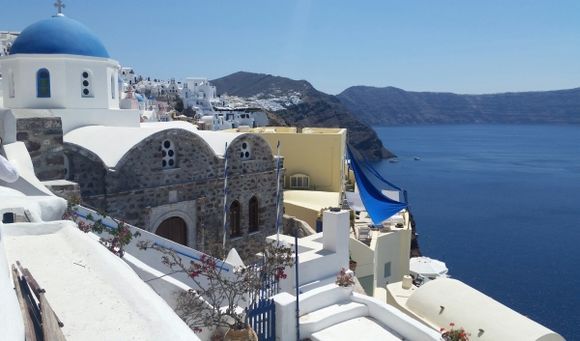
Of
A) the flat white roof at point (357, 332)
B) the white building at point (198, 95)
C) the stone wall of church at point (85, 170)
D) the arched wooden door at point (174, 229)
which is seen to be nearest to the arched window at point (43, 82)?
the stone wall of church at point (85, 170)

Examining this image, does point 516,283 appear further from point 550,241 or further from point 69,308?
point 69,308

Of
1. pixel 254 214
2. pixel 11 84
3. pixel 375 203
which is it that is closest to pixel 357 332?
pixel 254 214

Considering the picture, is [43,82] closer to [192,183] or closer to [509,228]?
[192,183]

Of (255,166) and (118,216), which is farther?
(255,166)

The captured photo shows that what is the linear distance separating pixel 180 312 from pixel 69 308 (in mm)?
2640

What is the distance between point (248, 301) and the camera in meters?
6.14

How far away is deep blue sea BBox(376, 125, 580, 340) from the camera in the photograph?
27.7 metres

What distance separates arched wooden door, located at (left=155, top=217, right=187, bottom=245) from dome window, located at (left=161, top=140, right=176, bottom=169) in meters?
1.23

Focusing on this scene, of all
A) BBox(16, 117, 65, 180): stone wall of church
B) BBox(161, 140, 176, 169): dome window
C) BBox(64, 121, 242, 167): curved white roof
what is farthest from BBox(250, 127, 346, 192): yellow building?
BBox(16, 117, 65, 180): stone wall of church

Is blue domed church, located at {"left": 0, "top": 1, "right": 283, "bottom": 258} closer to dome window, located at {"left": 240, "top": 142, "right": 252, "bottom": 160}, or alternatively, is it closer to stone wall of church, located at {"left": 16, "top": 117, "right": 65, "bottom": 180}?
dome window, located at {"left": 240, "top": 142, "right": 252, "bottom": 160}

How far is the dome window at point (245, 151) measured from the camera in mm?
12805

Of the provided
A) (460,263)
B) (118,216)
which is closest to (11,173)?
(118,216)

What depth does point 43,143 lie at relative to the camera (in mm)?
8031

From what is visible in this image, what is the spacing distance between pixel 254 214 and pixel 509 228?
33575 millimetres
